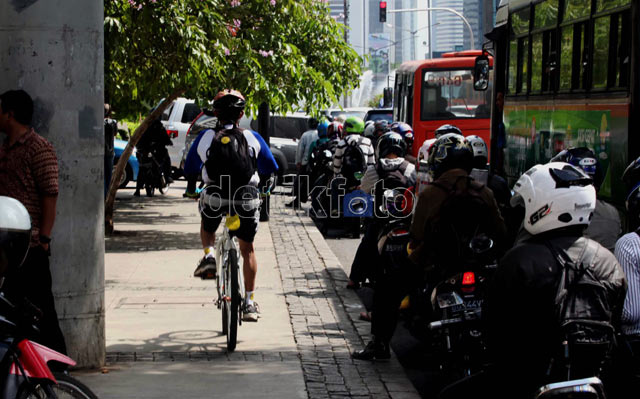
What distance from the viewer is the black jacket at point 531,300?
4023mm

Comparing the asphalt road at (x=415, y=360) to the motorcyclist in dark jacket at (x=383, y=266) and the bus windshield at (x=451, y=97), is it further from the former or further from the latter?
the bus windshield at (x=451, y=97)

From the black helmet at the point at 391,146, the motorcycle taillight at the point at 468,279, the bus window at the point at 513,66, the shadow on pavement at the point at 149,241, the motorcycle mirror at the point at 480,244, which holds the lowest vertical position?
the shadow on pavement at the point at 149,241

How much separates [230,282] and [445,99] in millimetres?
15656

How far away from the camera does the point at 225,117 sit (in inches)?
322

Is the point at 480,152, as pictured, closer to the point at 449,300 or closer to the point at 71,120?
the point at 449,300

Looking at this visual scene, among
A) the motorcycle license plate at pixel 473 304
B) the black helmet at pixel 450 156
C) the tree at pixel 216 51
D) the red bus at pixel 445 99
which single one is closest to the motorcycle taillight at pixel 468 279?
the motorcycle license plate at pixel 473 304

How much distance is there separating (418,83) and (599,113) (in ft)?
46.4

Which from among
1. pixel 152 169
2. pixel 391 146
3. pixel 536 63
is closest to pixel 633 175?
pixel 391 146

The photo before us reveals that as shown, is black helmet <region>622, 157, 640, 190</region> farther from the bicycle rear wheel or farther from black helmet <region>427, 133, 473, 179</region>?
the bicycle rear wheel

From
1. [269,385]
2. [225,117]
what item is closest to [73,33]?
[225,117]

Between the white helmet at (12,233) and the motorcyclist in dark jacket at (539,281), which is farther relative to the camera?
the motorcyclist in dark jacket at (539,281)

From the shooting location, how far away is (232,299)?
7.64 meters

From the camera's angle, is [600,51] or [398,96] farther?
[398,96]

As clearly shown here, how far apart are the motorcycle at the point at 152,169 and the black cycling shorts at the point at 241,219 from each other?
1461 centimetres
